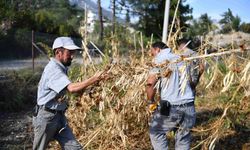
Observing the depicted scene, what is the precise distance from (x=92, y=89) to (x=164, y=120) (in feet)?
3.48

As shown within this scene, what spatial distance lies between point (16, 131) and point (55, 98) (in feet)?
10.9

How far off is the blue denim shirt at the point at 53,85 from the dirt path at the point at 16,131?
2220 mm

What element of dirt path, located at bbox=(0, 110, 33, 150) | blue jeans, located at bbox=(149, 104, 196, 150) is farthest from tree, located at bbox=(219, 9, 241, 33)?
dirt path, located at bbox=(0, 110, 33, 150)

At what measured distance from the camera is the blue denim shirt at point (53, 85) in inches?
199

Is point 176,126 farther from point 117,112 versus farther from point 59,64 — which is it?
point 59,64

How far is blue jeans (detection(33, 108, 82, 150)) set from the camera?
5.39 meters

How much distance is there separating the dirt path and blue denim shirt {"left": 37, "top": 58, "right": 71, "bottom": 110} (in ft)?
7.28

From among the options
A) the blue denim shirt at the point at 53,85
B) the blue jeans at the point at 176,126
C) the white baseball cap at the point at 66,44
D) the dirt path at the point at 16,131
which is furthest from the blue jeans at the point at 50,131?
the dirt path at the point at 16,131

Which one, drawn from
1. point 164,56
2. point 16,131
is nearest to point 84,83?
point 164,56

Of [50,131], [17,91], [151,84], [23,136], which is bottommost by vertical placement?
[23,136]

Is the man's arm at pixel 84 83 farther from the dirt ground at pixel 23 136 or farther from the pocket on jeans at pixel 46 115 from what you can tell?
the dirt ground at pixel 23 136

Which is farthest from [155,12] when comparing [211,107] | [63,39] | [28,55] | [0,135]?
[63,39]

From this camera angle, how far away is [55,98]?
533 centimetres

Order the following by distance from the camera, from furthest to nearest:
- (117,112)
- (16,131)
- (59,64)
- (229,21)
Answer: (16,131)
(229,21)
(117,112)
(59,64)
